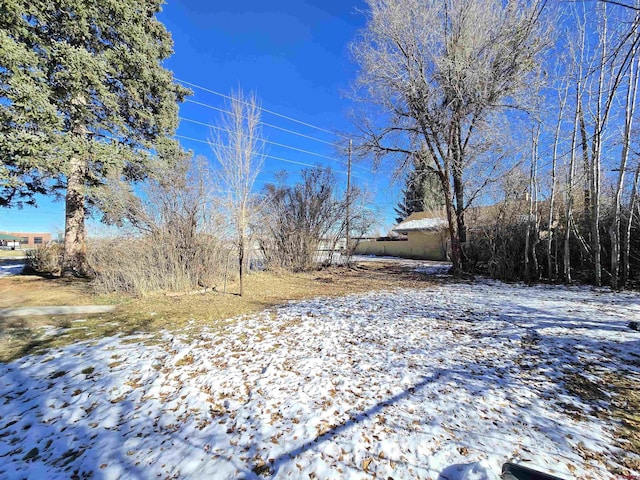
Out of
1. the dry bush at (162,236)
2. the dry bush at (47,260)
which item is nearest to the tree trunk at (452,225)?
the dry bush at (162,236)

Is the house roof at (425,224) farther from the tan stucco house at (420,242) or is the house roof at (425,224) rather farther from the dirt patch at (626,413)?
the dirt patch at (626,413)

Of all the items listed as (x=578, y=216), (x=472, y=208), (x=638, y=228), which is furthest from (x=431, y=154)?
(x=638, y=228)

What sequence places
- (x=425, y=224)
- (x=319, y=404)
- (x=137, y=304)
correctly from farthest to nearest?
(x=425, y=224)
(x=137, y=304)
(x=319, y=404)

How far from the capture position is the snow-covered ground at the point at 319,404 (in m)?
1.86

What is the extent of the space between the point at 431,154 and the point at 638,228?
20.3ft

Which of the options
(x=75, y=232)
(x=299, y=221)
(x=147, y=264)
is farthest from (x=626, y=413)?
(x=75, y=232)

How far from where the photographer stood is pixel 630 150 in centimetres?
690

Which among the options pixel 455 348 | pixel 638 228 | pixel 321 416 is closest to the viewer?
pixel 321 416

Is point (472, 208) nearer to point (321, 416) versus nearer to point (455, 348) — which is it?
point (455, 348)

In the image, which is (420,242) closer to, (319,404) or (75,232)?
(75,232)

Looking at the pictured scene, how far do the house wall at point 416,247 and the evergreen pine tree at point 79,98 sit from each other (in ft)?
50.9

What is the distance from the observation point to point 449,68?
340 inches

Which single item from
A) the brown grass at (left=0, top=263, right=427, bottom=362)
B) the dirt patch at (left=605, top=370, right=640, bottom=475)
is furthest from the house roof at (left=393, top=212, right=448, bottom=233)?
the dirt patch at (left=605, top=370, right=640, bottom=475)

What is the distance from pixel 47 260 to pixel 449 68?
1537cm
